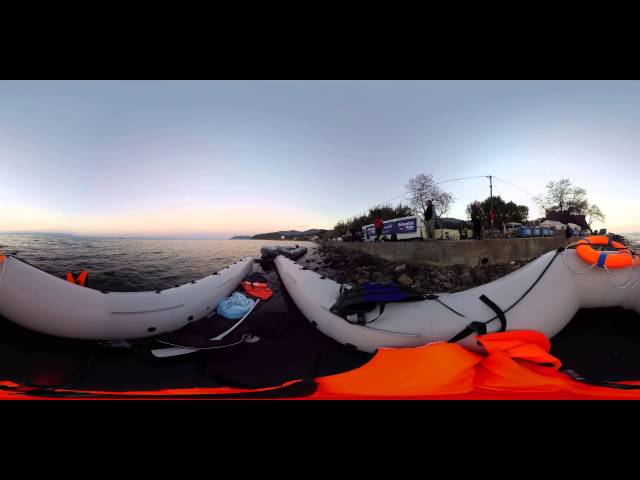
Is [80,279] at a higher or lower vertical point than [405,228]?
lower

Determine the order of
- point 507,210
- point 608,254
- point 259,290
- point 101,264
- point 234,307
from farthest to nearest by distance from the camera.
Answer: point 507,210, point 101,264, point 259,290, point 234,307, point 608,254

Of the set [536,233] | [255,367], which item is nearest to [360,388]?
[255,367]

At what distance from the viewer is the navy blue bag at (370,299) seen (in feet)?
5.22

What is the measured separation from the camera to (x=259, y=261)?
5.35 m

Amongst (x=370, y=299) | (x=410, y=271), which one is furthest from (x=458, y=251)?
(x=370, y=299)

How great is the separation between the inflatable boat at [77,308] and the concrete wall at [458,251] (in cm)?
370

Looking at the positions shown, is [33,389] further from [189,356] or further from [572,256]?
[572,256]

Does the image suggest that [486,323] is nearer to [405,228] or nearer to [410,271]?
[410,271]

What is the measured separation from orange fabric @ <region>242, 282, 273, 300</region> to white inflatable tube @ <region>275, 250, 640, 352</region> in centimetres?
164

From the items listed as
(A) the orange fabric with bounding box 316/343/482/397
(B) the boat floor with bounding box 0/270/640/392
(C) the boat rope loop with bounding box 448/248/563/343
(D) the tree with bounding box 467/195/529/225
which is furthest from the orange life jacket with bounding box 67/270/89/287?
(D) the tree with bounding box 467/195/529/225

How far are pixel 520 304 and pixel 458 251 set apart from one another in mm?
2909

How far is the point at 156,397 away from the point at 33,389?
2.51 feet

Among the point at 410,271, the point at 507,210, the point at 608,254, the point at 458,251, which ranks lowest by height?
the point at 410,271

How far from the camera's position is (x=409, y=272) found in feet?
13.1
